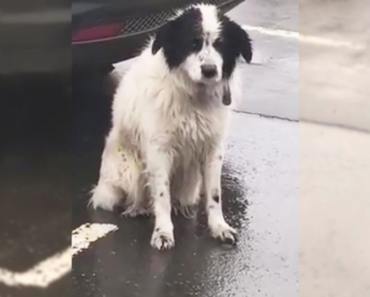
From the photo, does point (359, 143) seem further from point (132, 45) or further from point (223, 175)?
point (132, 45)

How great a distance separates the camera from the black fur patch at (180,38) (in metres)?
3.43

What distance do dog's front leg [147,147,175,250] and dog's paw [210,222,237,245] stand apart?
0.19m

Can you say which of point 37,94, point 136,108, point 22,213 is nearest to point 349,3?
point 136,108

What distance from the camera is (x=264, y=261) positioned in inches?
137

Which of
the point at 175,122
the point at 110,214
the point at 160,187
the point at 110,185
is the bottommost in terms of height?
the point at 110,214

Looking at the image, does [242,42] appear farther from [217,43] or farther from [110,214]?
[110,214]

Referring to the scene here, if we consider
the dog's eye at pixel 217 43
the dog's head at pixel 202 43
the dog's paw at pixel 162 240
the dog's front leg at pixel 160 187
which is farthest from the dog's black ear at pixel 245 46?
the dog's paw at pixel 162 240

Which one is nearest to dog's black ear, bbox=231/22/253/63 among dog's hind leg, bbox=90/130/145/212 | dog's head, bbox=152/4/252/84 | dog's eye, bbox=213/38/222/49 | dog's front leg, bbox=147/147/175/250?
dog's head, bbox=152/4/252/84

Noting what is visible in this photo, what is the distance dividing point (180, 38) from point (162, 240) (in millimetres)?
860

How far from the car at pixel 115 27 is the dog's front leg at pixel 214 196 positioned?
0.69 m

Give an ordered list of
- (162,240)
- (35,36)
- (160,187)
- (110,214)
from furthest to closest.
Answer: (110,214)
(160,187)
(162,240)
(35,36)

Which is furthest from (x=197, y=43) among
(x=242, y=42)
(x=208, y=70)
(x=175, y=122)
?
(x=175, y=122)

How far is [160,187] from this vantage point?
12.0ft

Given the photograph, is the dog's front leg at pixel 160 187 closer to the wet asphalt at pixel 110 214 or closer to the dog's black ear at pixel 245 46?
the wet asphalt at pixel 110 214
